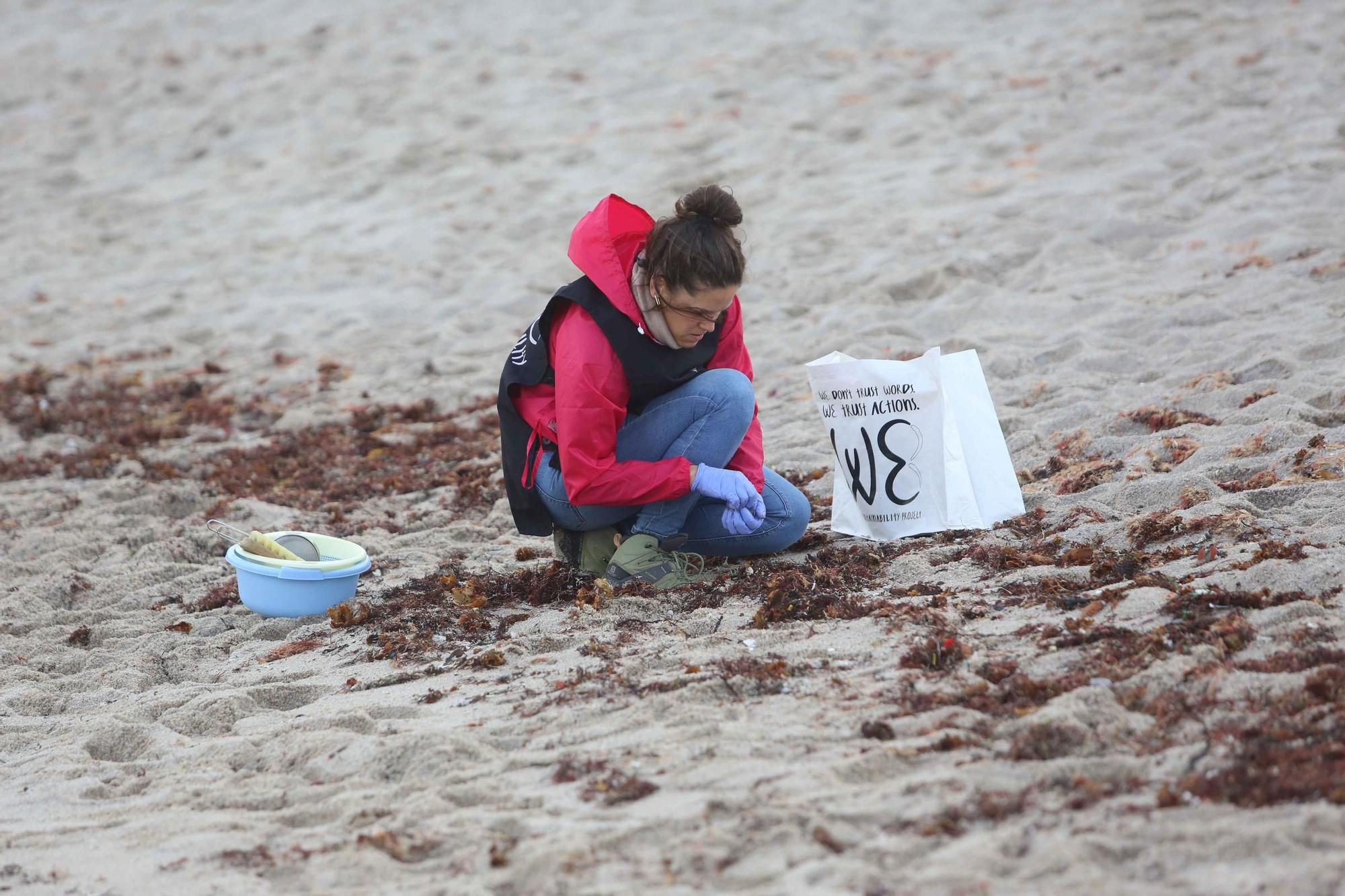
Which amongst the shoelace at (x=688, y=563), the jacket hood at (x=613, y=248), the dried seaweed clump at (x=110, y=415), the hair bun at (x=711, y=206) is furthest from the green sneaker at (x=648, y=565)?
the dried seaweed clump at (x=110, y=415)

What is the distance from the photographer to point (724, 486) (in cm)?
351

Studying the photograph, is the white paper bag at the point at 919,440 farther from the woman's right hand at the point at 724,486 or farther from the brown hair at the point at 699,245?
the brown hair at the point at 699,245

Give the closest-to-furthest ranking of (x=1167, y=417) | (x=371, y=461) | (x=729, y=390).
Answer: (x=729, y=390) < (x=1167, y=417) < (x=371, y=461)

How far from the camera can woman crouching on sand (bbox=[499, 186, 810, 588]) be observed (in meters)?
3.26

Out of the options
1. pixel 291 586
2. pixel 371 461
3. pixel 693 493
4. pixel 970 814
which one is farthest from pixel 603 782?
pixel 371 461

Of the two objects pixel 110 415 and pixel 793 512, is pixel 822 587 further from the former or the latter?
pixel 110 415

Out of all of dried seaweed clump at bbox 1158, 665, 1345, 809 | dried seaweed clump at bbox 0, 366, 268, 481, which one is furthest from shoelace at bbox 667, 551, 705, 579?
dried seaweed clump at bbox 0, 366, 268, 481

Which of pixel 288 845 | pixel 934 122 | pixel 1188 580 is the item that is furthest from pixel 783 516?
pixel 934 122

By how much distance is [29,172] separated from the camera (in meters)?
10.5

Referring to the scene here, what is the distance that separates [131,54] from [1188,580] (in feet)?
41.8

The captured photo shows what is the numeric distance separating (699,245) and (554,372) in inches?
24.9

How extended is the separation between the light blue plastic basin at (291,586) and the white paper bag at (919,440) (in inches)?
63.7

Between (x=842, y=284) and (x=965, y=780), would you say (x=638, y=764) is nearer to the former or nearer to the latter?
(x=965, y=780)

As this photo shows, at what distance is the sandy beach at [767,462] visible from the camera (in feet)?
7.63
